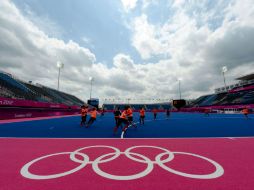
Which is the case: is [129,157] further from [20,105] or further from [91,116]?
[20,105]

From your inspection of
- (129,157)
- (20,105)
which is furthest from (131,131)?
(20,105)

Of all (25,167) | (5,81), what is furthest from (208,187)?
(5,81)

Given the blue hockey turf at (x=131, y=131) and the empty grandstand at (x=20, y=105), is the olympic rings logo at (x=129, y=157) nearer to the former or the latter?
the blue hockey turf at (x=131, y=131)

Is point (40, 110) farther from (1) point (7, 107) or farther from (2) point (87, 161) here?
(2) point (87, 161)

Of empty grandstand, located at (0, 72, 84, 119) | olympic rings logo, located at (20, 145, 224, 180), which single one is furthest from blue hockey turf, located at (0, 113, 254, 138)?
empty grandstand, located at (0, 72, 84, 119)

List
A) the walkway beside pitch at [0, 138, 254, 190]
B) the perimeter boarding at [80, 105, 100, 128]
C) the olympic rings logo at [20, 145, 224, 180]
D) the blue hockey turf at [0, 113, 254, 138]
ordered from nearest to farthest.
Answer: the walkway beside pitch at [0, 138, 254, 190] < the olympic rings logo at [20, 145, 224, 180] < the blue hockey turf at [0, 113, 254, 138] < the perimeter boarding at [80, 105, 100, 128]

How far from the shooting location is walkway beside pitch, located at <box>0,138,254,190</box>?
10.0 feet

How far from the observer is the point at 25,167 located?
12.7 feet

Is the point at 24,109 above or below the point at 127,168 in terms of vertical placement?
above

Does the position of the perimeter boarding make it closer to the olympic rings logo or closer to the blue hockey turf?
the blue hockey turf

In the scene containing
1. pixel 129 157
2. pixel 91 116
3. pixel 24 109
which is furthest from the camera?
pixel 24 109

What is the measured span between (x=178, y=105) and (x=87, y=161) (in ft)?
248

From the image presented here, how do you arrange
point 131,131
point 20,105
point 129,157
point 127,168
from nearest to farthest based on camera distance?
point 127,168 → point 129,157 → point 131,131 → point 20,105

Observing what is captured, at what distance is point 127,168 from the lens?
12.5 ft
